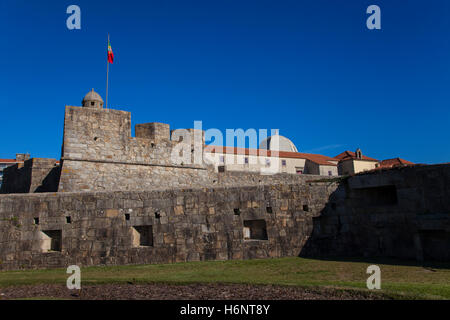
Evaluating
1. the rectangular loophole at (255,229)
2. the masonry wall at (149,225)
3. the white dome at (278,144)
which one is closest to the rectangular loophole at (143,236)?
the masonry wall at (149,225)

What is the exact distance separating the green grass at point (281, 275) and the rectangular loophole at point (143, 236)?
94cm

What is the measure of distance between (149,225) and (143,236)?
45 centimetres

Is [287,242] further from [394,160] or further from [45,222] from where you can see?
[394,160]

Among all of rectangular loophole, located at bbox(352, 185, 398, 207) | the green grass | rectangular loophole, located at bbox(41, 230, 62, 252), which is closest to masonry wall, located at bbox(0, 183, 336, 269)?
rectangular loophole, located at bbox(41, 230, 62, 252)

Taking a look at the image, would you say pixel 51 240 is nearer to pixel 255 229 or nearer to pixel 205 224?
pixel 205 224

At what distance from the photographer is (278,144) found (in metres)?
55.8

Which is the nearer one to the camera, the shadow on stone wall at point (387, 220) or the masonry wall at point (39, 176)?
the shadow on stone wall at point (387, 220)

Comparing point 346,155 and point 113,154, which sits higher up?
point 346,155

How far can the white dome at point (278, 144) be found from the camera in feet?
182

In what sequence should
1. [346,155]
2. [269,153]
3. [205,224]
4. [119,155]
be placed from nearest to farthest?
[205,224]
[119,155]
[269,153]
[346,155]

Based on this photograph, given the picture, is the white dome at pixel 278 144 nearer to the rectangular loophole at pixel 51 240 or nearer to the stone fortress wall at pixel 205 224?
the stone fortress wall at pixel 205 224

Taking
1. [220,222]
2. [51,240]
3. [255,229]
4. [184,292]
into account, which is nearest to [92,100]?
[51,240]

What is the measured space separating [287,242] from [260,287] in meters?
4.69

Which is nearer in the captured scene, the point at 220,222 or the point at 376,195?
the point at 220,222
